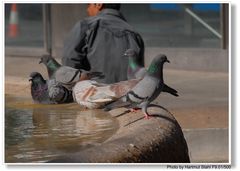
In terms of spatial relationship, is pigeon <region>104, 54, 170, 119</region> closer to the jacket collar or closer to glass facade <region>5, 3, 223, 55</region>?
the jacket collar

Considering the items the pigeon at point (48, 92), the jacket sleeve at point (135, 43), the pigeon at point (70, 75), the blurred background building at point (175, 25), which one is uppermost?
the blurred background building at point (175, 25)

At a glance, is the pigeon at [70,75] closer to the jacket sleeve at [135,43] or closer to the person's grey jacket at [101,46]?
the person's grey jacket at [101,46]

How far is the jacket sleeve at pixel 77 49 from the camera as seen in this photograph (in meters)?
4.99

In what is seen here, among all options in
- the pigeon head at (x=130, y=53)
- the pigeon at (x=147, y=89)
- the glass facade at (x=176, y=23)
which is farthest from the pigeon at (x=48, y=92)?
the glass facade at (x=176, y=23)

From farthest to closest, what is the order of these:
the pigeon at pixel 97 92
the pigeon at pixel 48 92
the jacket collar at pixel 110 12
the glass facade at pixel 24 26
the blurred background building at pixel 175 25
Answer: the glass facade at pixel 24 26 < the blurred background building at pixel 175 25 < the jacket collar at pixel 110 12 < the pigeon at pixel 48 92 < the pigeon at pixel 97 92

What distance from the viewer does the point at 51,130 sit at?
4.34 metres

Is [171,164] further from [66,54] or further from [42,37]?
[42,37]

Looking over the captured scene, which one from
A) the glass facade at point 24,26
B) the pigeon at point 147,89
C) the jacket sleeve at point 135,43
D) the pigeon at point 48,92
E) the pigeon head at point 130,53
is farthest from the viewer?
the glass facade at point 24,26

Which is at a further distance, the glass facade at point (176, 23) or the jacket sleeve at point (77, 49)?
the glass facade at point (176, 23)

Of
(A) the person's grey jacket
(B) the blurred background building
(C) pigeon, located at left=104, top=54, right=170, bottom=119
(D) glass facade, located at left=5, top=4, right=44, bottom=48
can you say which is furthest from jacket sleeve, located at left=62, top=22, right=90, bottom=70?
(D) glass facade, located at left=5, top=4, right=44, bottom=48

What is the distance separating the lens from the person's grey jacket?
504 cm

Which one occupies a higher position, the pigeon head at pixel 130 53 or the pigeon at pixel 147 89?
the pigeon head at pixel 130 53

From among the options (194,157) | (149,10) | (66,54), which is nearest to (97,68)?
(66,54)

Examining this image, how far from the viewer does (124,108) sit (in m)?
4.54
